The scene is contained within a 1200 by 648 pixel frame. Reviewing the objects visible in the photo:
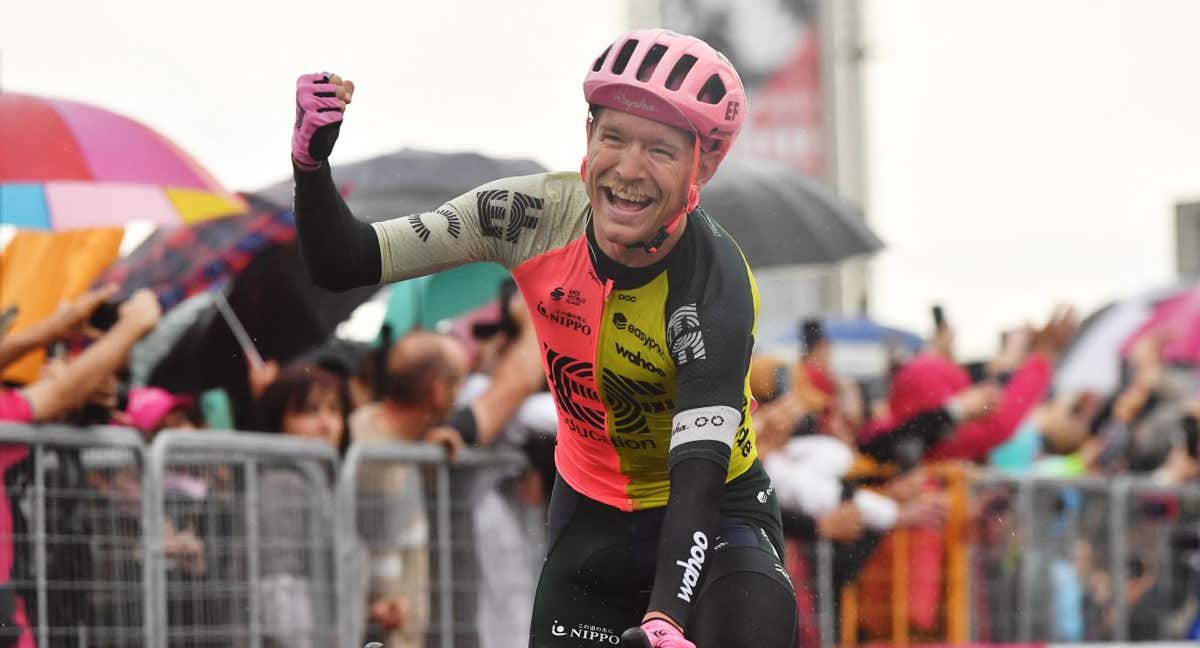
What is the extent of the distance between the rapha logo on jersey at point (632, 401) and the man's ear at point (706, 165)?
0.57 m

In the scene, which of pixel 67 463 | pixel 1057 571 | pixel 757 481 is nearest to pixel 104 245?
pixel 67 463

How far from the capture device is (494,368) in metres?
9.88

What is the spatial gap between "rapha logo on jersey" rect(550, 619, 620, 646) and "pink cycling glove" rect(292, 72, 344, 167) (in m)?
1.55

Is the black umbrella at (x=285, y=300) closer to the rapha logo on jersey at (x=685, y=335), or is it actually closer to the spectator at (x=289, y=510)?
the spectator at (x=289, y=510)

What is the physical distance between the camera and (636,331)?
5.53 metres

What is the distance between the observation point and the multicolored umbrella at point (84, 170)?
27.0 ft

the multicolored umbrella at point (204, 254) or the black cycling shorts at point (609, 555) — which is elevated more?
the multicolored umbrella at point (204, 254)

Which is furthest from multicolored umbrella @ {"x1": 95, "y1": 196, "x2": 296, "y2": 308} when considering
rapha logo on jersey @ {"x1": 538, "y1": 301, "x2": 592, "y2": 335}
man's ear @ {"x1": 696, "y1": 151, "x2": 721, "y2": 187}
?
man's ear @ {"x1": 696, "y1": 151, "x2": 721, "y2": 187}

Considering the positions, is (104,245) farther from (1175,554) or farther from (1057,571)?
(1175,554)

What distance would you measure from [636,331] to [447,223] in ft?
1.94

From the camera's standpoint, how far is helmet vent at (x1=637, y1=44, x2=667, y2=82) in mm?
5344

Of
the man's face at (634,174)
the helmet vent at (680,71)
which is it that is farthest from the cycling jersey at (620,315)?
the helmet vent at (680,71)

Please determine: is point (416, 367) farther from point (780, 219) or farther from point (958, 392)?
point (958, 392)

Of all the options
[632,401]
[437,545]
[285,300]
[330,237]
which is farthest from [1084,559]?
[330,237]
